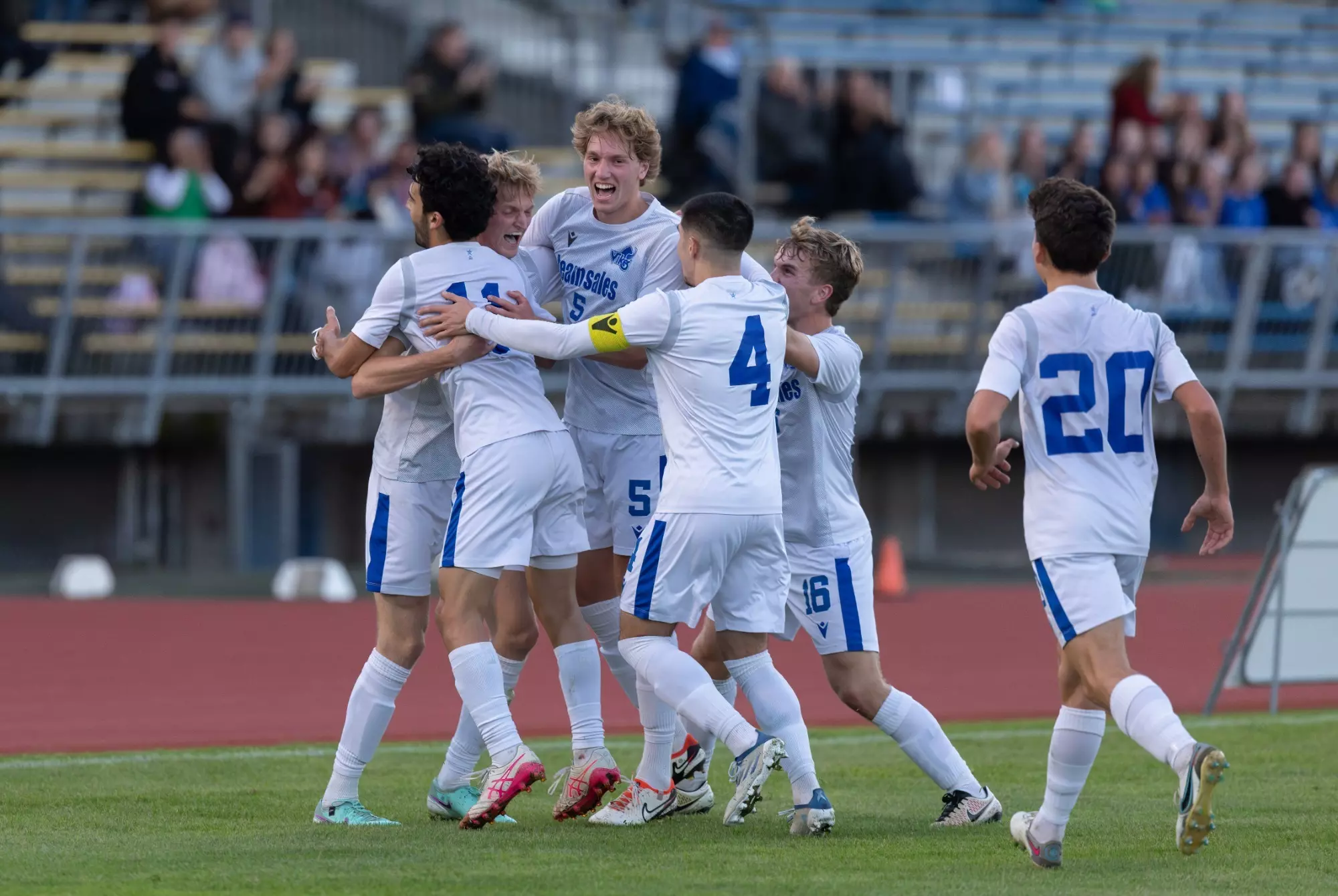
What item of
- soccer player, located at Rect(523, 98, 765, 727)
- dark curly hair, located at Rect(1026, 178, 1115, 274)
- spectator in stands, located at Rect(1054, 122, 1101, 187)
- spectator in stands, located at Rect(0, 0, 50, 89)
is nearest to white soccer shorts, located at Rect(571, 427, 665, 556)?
soccer player, located at Rect(523, 98, 765, 727)

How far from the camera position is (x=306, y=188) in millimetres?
16859

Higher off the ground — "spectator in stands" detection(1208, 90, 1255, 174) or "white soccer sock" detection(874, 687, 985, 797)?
"spectator in stands" detection(1208, 90, 1255, 174)

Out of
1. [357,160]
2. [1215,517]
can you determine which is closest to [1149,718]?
[1215,517]

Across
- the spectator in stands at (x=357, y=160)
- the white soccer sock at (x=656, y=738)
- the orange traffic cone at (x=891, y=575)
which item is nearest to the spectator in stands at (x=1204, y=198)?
the orange traffic cone at (x=891, y=575)

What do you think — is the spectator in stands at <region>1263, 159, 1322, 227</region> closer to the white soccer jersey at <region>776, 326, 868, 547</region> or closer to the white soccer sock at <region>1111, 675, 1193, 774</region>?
the white soccer jersey at <region>776, 326, 868, 547</region>

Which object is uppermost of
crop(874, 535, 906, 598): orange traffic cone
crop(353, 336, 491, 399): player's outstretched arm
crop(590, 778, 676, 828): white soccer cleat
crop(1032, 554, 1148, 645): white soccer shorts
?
crop(353, 336, 491, 399): player's outstretched arm

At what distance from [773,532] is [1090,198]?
148cm

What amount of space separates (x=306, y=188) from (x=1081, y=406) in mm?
11733

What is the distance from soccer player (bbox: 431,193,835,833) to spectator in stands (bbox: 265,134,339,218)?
10.3m

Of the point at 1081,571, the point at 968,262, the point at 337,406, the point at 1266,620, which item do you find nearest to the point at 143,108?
the point at 337,406

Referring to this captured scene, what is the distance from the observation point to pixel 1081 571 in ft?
19.7

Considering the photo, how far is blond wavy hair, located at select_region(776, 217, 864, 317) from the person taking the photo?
23.4 feet

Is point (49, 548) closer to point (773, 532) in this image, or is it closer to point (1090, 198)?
point (773, 532)

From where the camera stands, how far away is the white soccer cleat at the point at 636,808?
7.03m
